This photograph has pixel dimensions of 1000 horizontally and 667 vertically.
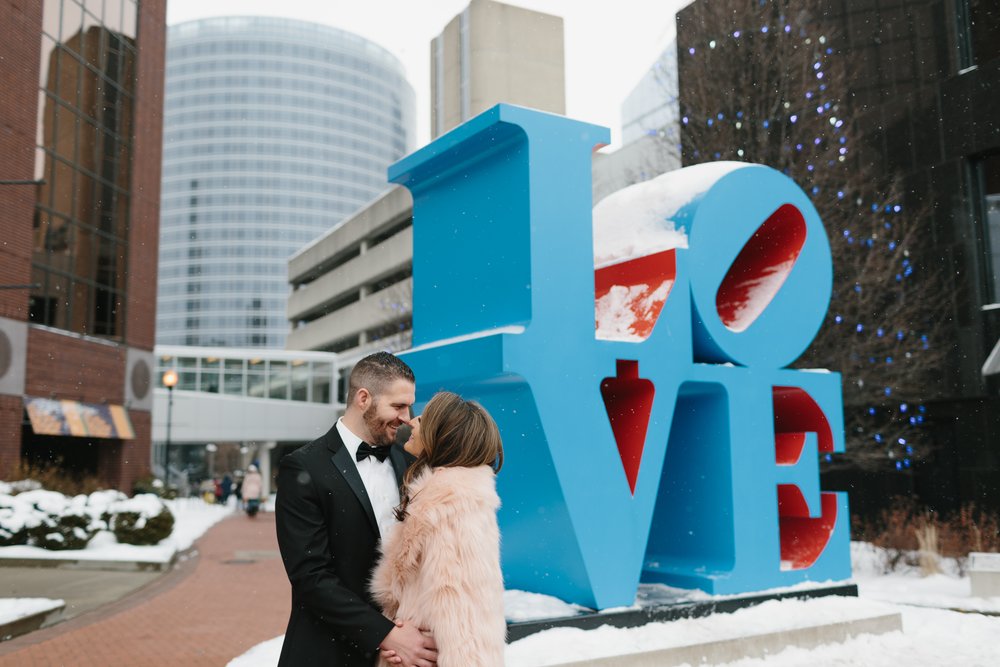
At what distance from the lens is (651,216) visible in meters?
7.67

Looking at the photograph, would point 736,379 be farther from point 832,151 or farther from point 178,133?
Answer: point 178,133

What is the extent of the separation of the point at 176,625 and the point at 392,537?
24.8ft

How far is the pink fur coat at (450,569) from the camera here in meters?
2.87

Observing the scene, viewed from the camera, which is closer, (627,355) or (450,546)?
(450,546)

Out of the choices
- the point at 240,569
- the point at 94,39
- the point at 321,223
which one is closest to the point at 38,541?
the point at 240,569

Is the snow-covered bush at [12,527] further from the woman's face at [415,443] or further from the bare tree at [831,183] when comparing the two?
the woman's face at [415,443]

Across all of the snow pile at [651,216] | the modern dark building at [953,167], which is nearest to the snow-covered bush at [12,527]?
the snow pile at [651,216]

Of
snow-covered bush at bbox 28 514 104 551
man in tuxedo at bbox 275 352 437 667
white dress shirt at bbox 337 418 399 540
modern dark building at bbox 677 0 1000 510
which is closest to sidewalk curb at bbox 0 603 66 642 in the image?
snow-covered bush at bbox 28 514 104 551

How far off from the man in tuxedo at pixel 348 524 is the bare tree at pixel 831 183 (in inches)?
451

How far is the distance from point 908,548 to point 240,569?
413 inches

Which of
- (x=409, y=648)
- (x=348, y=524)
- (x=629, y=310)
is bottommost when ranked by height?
(x=409, y=648)

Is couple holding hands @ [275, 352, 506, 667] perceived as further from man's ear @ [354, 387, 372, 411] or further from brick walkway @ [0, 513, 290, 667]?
brick walkway @ [0, 513, 290, 667]

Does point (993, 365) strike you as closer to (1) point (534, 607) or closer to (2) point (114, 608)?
(1) point (534, 607)

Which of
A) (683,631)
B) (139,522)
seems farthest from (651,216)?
(139,522)
